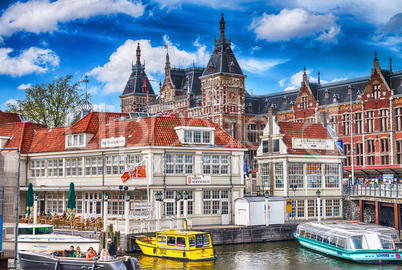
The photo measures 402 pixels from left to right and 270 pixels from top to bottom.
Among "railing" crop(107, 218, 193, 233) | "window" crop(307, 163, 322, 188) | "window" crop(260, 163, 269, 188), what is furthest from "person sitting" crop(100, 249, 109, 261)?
"window" crop(260, 163, 269, 188)

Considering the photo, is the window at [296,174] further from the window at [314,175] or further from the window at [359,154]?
the window at [359,154]

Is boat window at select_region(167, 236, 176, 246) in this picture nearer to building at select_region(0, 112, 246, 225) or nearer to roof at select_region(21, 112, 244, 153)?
building at select_region(0, 112, 246, 225)

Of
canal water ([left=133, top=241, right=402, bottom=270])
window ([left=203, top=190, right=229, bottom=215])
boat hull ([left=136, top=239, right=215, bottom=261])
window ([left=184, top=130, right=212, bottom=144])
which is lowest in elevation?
canal water ([left=133, top=241, right=402, bottom=270])

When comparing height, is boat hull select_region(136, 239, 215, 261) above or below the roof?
below

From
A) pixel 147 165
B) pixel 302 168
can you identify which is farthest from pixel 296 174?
pixel 147 165

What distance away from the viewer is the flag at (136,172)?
44.8 meters

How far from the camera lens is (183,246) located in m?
37.4

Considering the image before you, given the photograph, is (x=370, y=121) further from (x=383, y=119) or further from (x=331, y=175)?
(x=331, y=175)

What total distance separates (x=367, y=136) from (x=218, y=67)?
102ft

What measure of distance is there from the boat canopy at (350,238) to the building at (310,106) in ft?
66.5

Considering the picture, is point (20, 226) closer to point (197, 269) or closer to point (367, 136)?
point (197, 269)

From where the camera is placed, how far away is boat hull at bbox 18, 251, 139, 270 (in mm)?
30266

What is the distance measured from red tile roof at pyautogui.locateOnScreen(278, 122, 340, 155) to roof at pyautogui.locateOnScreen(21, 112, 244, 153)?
6.38 meters

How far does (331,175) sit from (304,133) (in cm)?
472
